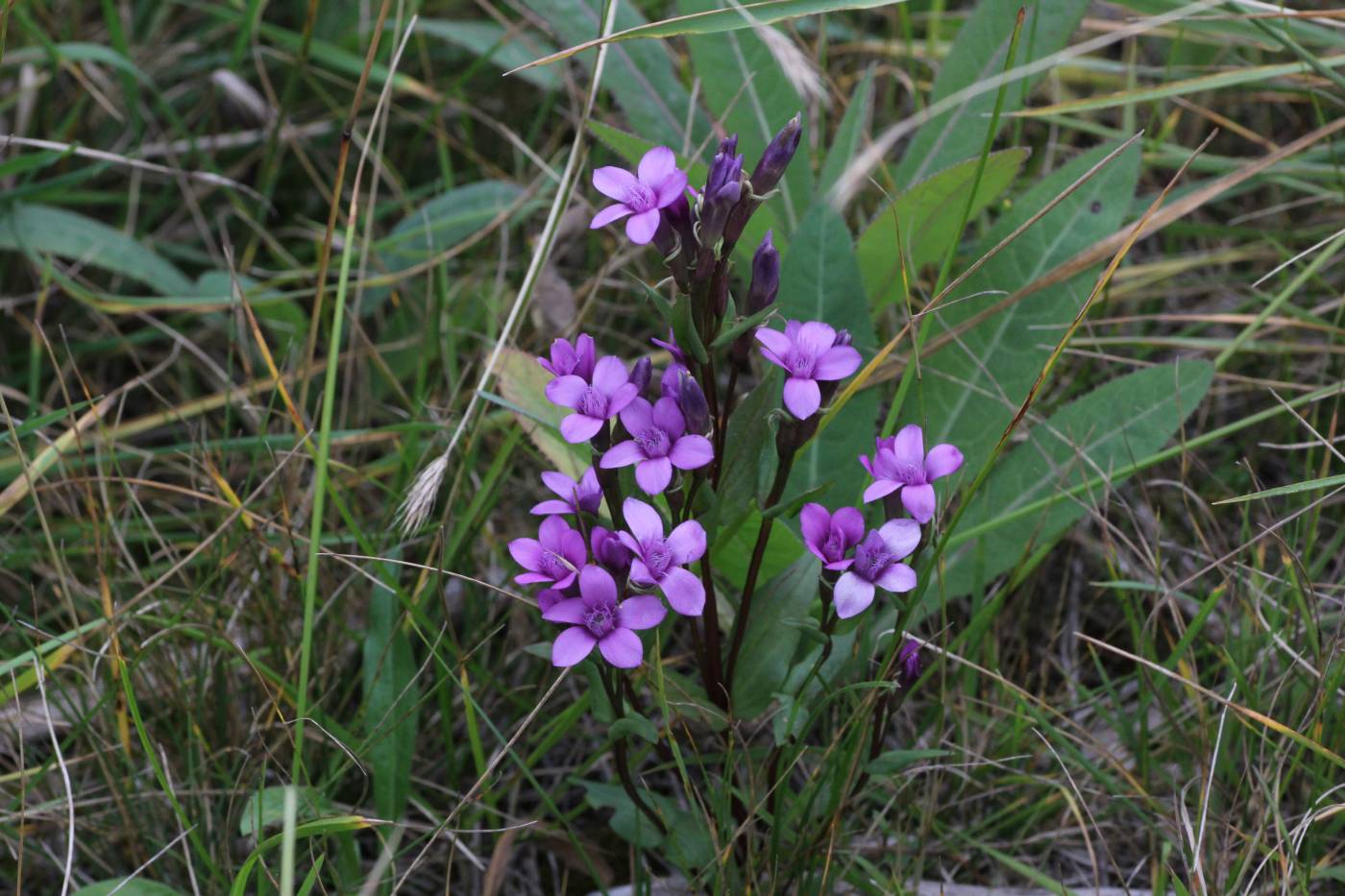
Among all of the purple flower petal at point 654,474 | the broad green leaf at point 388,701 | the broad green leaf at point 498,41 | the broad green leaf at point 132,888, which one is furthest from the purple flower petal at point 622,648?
the broad green leaf at point 498,41

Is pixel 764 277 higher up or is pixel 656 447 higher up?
pixel 764 277

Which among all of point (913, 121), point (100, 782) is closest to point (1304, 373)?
point (913, 121)

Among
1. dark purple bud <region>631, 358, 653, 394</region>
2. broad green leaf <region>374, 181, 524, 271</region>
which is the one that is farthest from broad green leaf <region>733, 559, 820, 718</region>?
broad green leaf <region>374, 181, 524, 271</region>

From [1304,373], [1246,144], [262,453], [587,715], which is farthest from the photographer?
[1246,144]

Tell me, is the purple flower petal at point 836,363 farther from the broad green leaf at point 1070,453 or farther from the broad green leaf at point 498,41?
the broad green leaf at point 498,41

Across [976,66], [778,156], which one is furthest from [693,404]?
[976,66]

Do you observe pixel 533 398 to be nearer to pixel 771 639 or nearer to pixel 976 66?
pixel 771 639

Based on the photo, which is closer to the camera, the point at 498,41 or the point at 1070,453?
the point at 1070,453

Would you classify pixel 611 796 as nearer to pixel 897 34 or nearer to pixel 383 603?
pixel 383 603
